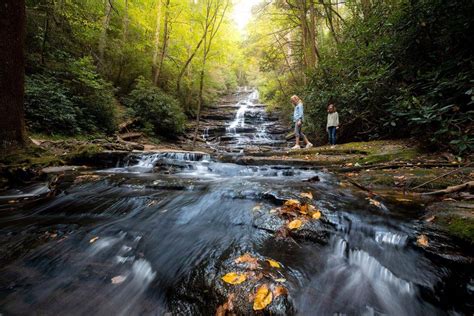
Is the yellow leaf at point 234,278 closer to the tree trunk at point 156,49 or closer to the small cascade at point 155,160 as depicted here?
the small cascade at point 155,160

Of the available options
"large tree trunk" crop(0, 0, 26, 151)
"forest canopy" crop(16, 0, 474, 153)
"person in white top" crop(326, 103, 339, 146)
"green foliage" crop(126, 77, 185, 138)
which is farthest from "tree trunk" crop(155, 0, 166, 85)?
"person in white top" crop(326, 103, 339, 146)

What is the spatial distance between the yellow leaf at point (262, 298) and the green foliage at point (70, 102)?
8.99 metres

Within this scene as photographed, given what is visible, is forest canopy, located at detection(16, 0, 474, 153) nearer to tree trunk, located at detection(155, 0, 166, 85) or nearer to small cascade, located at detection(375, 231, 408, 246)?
tree trunk, located at detection(155, 0, 166, 85)

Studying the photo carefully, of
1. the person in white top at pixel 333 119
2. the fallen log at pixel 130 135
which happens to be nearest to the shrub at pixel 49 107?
the fallen log at pixel 130 135

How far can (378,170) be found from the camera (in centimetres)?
425

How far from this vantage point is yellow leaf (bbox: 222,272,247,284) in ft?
4.85

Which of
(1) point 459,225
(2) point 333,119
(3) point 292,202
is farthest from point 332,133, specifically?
(1) point 459,225

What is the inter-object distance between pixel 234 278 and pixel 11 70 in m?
6.01

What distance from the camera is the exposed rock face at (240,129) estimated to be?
13.7 metres

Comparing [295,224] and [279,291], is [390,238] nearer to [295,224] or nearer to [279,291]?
[295,224]

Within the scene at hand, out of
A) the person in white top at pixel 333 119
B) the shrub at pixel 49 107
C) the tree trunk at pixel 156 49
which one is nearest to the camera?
the shrub at pixel 49 107

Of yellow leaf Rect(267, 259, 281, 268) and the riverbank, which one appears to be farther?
the riverbank

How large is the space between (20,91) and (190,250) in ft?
17.7

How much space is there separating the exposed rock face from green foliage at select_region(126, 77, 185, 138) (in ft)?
5.33
